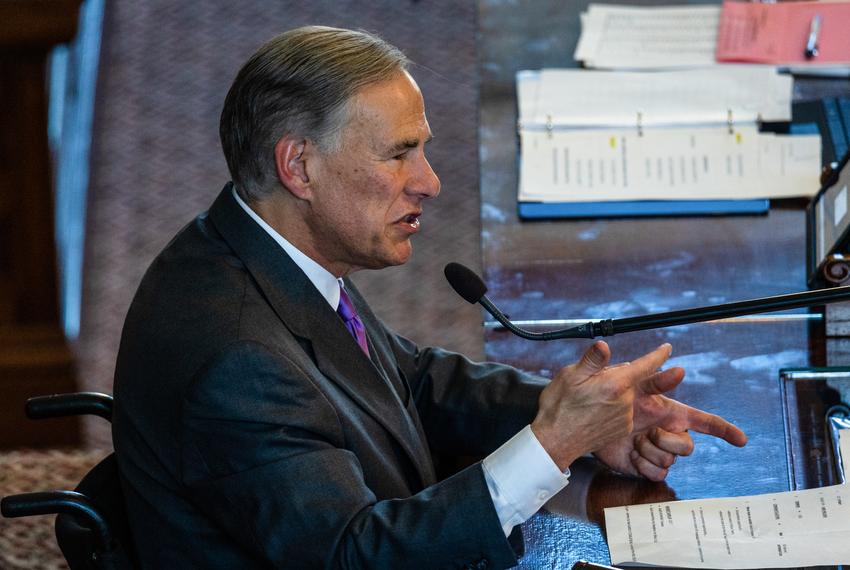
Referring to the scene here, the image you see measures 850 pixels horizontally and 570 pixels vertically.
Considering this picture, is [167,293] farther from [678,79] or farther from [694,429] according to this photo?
[678,79]

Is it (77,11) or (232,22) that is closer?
(77,11)

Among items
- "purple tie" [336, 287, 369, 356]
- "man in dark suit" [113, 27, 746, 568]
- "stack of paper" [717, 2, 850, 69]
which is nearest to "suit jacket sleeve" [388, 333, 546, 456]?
"man in dark suit" [113, 27, 746, 568]

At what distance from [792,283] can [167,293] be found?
109 centimetres

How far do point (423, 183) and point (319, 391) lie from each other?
36 cm

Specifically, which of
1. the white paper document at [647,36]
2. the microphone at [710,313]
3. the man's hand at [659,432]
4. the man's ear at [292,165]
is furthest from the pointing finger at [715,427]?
the white paper document at [647,36]

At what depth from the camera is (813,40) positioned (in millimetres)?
2682

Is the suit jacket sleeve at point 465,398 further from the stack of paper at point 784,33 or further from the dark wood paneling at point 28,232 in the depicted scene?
the dark wood paneling at point 28,232

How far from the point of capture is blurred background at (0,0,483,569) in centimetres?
286

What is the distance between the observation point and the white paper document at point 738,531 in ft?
4.45

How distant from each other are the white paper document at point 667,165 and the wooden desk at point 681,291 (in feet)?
0.19

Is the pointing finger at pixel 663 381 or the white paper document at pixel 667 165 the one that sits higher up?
the pointing finger at pixel 663 381

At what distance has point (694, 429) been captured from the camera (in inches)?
65.8

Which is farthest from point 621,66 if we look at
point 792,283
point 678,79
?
point 792,283

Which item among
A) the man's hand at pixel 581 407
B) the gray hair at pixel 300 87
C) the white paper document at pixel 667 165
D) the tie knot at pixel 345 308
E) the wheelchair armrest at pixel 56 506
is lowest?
the white paper document at pixel 667 165
